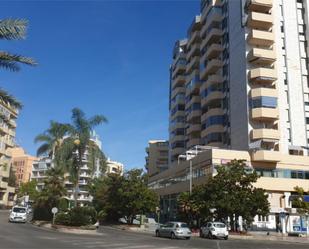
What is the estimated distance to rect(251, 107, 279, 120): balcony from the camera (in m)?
63.1

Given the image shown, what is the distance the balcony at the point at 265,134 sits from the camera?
61953 millimetres

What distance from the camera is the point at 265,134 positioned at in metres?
62.0

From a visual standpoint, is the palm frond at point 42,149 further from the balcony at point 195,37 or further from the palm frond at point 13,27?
the balcony at point 195,37

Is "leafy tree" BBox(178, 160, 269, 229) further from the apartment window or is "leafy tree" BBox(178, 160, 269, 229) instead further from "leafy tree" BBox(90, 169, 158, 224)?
the apartment window

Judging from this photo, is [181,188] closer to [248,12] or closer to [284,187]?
[284,187]

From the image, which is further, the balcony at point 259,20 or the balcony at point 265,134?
the balcony at point 259,20

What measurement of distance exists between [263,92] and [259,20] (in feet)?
40.1

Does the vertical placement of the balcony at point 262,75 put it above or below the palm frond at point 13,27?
above

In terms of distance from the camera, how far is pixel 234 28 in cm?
7256

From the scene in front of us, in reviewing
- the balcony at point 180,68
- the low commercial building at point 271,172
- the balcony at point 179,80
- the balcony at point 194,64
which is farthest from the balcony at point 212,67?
the balcony at point 180,68

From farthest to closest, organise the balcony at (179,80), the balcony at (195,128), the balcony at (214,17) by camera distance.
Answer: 1. the balcony at (179,80)
2. the balcony at (195,128)
3. the balcony at (214,17)

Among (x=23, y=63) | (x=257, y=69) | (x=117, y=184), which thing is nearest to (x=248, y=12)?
(x=257, y=69)

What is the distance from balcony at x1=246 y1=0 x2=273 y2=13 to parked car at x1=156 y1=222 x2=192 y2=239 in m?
42.1

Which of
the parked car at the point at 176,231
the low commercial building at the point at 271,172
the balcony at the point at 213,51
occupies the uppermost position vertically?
the balcony at the point at 213,51
